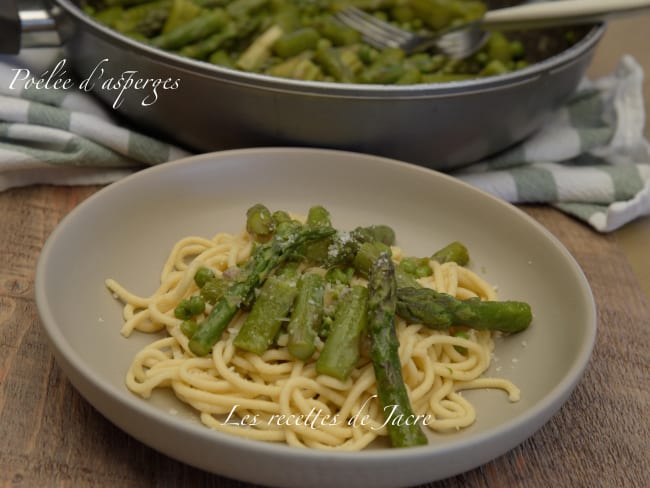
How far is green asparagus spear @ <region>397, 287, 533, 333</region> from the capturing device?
2.65 metres

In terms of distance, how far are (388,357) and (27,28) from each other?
2.68 metres

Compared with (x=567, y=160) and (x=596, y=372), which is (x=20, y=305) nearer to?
(x=596, y=372)

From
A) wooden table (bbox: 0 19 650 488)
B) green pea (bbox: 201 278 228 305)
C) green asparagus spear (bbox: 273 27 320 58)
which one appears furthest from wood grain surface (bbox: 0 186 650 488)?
green asparagus spear (bbox: 273 27 320 58)

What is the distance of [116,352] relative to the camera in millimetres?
2623

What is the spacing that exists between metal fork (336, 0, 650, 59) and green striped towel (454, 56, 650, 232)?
0.64m

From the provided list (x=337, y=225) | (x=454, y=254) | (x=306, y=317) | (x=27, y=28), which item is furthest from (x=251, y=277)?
(x=27, y=28)

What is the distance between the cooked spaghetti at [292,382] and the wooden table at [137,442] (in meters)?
0.20

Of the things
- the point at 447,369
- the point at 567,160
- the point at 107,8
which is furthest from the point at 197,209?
the point at 567,160

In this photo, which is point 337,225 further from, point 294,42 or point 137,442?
point 137,442

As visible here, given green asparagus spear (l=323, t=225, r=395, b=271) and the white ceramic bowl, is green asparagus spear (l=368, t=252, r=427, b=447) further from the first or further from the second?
green asparagus spear (l=323, t=225, r=395, b=271)

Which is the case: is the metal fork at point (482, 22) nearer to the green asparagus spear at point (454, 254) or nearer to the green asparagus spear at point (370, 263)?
the green asparagus spear at point (454, 254)

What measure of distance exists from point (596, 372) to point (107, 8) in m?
3.27

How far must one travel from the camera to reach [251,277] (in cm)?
269

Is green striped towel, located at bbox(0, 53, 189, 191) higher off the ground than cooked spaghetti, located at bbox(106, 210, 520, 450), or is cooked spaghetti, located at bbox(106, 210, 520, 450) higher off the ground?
cooked spaghetti, located at bbox(106, 210, 520, 450)
